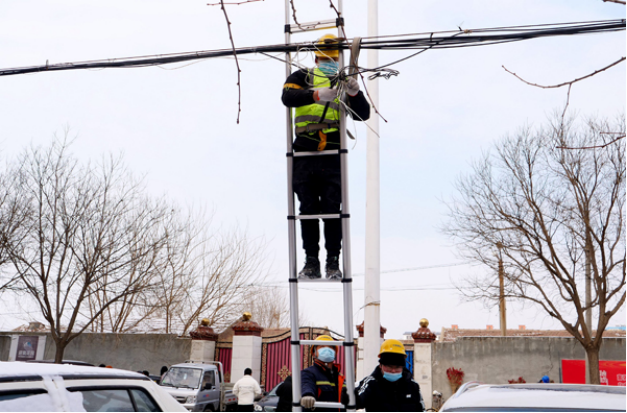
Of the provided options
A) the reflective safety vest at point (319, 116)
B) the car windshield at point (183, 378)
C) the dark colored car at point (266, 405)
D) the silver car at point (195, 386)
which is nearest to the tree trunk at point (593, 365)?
the dark colored car at point (266, 405)

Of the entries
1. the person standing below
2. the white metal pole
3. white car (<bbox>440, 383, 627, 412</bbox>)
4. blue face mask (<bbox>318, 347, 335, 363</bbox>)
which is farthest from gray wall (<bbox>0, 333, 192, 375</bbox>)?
white car (<bbox>440, 383, 627, 412</bbox>)

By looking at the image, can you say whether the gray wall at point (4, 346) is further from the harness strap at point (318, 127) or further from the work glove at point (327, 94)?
the work glove at point (327, 94)

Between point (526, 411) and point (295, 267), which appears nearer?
point (526, 411)

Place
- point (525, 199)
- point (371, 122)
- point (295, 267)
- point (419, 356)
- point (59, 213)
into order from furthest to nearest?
point (419, 356) → point (59, 213) → point (525, 199) → point (371, 122) → point (295, 267)

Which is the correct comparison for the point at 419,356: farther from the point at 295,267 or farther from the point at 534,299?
the point at 295,267

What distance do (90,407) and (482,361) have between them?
1652 cm

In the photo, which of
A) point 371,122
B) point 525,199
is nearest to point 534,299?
point 525,199

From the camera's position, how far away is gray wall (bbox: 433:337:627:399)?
58.5ft

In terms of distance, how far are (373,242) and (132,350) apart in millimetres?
16462

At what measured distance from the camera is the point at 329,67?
15.8 ft

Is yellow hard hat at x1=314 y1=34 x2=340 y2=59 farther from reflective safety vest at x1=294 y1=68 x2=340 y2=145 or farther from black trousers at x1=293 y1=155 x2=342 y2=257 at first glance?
black trousers at x1=293 y1=155 x2=342 y2=257

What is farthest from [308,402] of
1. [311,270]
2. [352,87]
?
[352,87]

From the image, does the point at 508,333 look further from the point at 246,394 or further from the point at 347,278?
the point at 347,278

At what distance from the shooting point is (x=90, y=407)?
366cm
